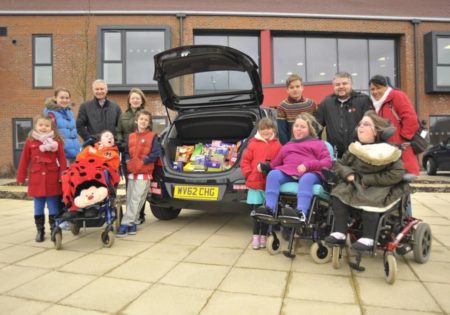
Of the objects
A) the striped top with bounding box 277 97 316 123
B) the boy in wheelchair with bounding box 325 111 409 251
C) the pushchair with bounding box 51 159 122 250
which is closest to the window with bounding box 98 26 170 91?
the striped top with bounding box 277 97 316 123

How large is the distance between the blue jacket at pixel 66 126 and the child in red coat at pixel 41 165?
437 millimetres

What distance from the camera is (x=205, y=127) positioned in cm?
520

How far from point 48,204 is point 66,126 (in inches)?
41.2

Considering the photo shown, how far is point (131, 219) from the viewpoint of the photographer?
14.3 ft

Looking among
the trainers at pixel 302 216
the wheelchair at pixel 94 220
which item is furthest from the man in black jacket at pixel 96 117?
the trainers at pixel 302 216

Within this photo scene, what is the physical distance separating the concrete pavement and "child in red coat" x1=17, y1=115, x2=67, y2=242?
1.68 ft

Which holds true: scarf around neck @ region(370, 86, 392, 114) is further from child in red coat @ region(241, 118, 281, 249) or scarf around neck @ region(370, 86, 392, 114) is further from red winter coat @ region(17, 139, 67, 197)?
red winter coat @ region(17, 139, 67, 197)

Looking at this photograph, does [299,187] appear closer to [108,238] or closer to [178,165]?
[178,165]

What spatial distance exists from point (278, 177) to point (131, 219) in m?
1.89

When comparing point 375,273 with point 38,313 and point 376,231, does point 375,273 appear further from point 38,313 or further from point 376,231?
point 38,313

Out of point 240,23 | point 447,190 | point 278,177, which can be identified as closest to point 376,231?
point 278,177

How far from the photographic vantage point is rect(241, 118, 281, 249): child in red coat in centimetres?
377

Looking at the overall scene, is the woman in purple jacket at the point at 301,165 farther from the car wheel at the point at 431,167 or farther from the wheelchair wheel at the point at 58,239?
the car wheel at the point at 431,167

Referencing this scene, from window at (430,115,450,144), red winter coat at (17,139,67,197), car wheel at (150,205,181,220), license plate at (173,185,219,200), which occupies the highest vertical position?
window at (430,115,450,144)
